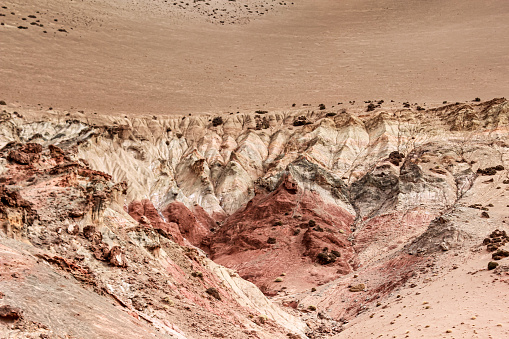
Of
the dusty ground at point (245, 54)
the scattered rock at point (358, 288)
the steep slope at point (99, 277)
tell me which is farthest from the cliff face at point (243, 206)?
the dusty ground at point (245, 54)

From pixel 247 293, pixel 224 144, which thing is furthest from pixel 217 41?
pixel 247 293

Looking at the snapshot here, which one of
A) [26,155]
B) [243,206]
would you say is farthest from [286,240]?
[26,155]

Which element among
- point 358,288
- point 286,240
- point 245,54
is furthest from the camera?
point 245,54

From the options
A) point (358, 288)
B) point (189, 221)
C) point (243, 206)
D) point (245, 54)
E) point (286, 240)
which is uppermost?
point (245, 54)

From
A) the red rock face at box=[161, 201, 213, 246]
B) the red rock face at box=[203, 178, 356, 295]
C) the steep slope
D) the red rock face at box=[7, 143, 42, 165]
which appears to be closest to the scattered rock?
the red rock face at box=[203, 178, 356, 295]

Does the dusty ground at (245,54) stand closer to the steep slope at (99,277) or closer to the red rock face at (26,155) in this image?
the red rock face at (26,155)

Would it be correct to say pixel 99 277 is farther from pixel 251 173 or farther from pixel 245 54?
pixel 245 54
